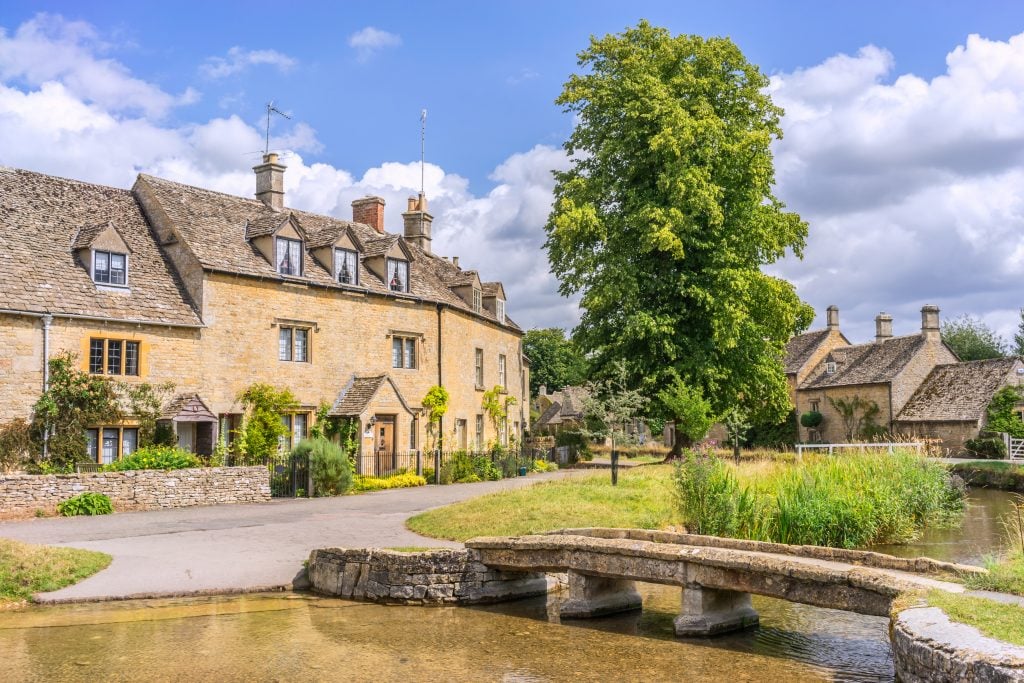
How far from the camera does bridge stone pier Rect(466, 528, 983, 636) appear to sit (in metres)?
10.9

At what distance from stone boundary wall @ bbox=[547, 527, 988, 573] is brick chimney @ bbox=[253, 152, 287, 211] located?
24350 mm

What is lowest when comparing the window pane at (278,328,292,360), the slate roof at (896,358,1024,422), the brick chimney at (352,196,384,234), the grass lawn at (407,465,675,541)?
the grass lawn at (407,465,675,541)

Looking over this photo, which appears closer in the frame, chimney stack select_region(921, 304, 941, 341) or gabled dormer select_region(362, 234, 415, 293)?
gabled dormer select_region(362, 234, 415, 293)

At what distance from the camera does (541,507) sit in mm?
19219

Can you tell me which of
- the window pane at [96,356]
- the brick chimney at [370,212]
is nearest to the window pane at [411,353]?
the brick chimney at [370,212]

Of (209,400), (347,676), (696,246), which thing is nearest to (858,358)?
(696,246)

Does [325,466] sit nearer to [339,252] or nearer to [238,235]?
[339,252]

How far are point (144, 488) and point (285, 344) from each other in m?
8.53

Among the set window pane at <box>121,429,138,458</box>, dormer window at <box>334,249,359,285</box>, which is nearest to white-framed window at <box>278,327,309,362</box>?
dormer window at <box>334,249,359,285</box>

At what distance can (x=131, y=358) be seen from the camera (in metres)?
26.5

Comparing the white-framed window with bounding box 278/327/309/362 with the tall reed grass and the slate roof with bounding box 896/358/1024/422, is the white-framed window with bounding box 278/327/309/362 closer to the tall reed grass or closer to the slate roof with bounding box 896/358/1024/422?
the tall reed grass

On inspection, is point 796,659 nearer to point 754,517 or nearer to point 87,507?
point 754,517

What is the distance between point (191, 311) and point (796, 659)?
2268 cm

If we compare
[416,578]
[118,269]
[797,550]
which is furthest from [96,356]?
[797,550]
